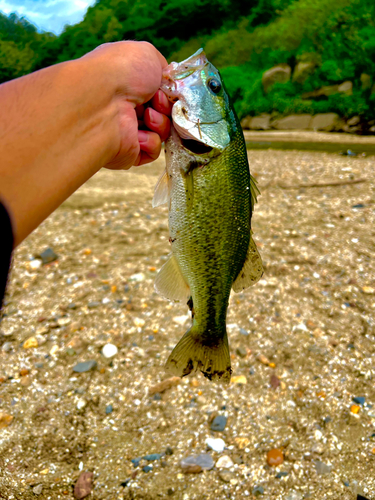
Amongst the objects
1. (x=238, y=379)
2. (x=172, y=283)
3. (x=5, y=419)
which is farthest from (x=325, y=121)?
(x=5, y=419)

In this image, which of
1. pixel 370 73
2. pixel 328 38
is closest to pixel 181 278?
pixel 370 73

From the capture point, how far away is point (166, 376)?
324cm

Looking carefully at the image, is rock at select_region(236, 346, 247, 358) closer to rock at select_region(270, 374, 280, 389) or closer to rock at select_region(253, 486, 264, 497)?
rock at select_region(270, 374, 280, 389)

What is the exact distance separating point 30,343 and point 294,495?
239 centimetres

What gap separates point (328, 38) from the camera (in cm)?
2220

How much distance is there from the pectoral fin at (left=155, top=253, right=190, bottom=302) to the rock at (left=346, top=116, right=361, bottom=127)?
58.8 feet

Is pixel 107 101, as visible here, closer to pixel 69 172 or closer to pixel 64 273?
pixel 69 172

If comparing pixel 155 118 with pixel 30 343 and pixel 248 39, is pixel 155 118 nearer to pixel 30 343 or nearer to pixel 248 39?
pixel 30 343

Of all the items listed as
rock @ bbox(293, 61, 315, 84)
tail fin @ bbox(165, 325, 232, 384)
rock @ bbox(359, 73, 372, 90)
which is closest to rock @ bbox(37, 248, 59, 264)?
tail fin @ bbox(165, 325, 232, 384)

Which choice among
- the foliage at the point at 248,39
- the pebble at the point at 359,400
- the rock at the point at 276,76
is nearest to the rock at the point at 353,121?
the foliage at the point at 248,39

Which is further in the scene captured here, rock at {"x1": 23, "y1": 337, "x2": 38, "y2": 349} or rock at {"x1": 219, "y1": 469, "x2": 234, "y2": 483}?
rock at {"x1": 23, "y1": 337, "x2": 38, "y2": 349}

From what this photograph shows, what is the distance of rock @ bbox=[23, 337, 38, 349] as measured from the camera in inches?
133

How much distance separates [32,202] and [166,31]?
4765 cm

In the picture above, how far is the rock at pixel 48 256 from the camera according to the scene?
442cm
